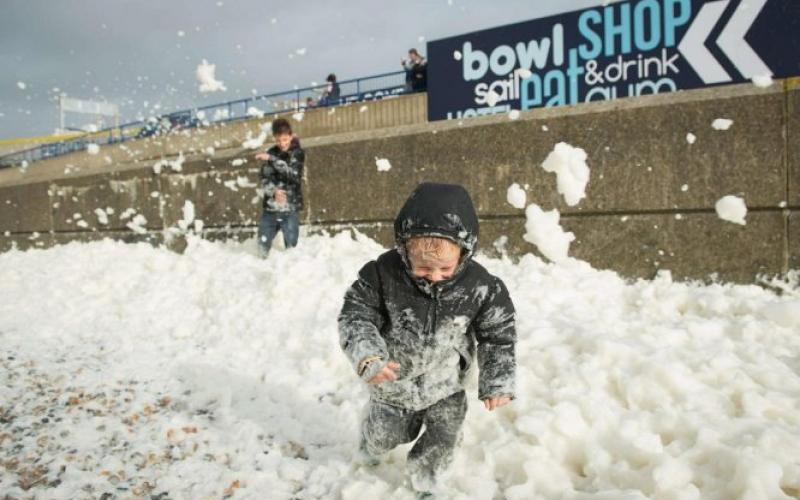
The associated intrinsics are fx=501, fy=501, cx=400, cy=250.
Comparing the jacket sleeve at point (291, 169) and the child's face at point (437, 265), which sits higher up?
the jacket sleeve at point (291, 169)

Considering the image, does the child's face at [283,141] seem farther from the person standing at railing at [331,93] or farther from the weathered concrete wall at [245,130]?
the person standing at railing at [331,93]

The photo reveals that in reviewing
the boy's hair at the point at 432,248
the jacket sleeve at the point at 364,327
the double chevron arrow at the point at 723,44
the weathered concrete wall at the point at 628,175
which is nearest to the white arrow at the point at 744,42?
the double chevron arrow at the point at 723,44

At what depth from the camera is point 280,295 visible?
14.6ft

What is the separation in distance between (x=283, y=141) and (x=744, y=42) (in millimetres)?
5307

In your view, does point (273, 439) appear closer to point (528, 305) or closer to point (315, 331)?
point (315, 331)

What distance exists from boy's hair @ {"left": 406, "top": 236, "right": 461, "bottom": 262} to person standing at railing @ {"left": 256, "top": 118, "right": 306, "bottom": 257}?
405 centimetres

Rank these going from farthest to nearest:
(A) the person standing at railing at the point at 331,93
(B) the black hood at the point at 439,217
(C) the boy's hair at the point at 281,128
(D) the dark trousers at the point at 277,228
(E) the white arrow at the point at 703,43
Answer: (A) the person standing at railing at the point at 331,93, (E) the white arrow at the point at 703,43, (D) the dark trousers at the point at 277,228, (C) the boy's hair at the point at 281,128, (B) the black hood at the point at 439,217

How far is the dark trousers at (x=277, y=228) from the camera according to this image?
5605 millimetres

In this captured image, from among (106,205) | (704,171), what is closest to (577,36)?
(704,171)

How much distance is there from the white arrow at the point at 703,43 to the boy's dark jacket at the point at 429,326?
19.3 ft

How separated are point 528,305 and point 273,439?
2.08 meters

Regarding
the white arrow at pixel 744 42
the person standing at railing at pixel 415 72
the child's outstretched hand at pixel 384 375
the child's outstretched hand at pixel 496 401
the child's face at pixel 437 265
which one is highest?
the person standing at railing at pixel 415 72

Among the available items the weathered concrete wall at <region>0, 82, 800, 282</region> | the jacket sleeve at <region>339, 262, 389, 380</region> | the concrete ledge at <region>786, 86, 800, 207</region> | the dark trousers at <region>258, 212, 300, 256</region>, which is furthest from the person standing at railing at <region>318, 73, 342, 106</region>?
the jacket sleeve at <region>339, 262, 389, 380</region>

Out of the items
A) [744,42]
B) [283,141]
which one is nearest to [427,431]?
[283,141]
